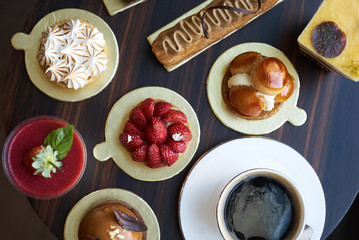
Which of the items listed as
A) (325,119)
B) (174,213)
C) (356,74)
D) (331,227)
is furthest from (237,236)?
(356,74)

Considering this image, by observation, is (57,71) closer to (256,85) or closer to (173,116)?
(173,116)

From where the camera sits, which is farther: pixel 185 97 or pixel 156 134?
pixel 185 97


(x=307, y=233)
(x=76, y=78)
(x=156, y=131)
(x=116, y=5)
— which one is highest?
(x=116, y=5)

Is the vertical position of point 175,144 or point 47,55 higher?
point 47,55

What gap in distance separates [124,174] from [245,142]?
43 cm

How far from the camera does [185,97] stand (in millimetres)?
1402

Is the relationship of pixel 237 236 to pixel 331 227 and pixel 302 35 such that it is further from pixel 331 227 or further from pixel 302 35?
pixel 302 35

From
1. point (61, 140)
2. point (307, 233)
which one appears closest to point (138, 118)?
point (61, 140)

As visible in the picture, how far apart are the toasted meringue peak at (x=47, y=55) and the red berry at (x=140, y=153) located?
0.40 metres

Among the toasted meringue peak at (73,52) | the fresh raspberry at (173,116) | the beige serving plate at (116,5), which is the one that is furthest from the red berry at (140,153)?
the beige serving plate at (116,5)

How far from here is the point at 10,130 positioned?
4.44ft

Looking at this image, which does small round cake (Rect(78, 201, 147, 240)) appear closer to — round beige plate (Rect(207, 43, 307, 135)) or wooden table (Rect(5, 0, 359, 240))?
wooden table (Rect(5, 0, 359, 240))

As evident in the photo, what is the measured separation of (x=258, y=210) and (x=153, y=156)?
0.37 m

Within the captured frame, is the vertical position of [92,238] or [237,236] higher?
[92,238]
